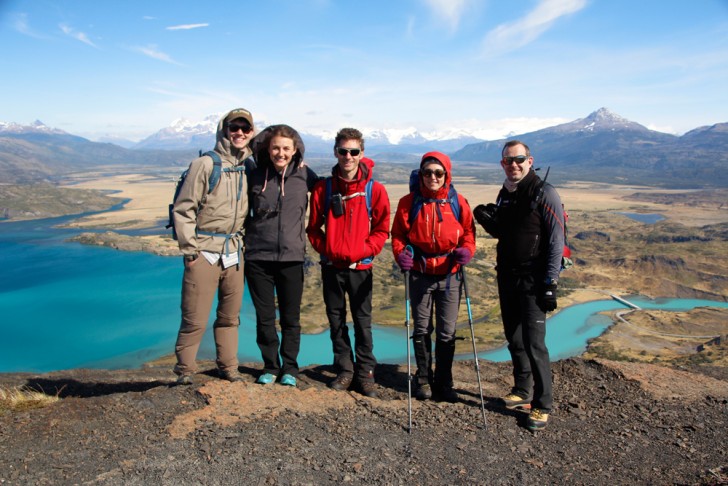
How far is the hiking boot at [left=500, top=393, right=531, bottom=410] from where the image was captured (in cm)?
566

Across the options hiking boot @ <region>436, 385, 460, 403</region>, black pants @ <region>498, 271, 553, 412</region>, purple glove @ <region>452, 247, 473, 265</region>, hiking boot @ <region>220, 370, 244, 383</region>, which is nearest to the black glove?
purple glove @ <region>452, 247, 473, 265</region>

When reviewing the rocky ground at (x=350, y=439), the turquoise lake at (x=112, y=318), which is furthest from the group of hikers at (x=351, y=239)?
the turquoise lake at (x=112, y=318)

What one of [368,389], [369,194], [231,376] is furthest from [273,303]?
[369,194]

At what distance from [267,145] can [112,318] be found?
43382 millimetres

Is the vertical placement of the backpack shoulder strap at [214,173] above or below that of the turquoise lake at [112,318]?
above

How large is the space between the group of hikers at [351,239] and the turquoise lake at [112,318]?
27.0 m

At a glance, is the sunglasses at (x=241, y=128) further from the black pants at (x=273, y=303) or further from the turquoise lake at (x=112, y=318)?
the turquoise lake at (x=112, y=318)

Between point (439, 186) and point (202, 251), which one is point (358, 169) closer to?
point (439, 186)

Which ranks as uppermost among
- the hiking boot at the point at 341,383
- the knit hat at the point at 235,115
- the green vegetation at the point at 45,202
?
the knit hat at the point at 235,115

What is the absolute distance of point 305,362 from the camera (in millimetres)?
32438

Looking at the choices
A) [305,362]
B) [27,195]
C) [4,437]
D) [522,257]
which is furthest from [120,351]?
[27,195]

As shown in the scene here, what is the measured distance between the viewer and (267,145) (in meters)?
5.36

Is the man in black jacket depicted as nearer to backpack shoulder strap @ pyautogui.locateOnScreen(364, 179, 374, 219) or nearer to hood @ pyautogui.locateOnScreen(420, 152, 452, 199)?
hood @ pyautogui.locateOnScreen(420, 152, 452, 199)

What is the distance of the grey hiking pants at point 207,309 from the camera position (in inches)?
210
